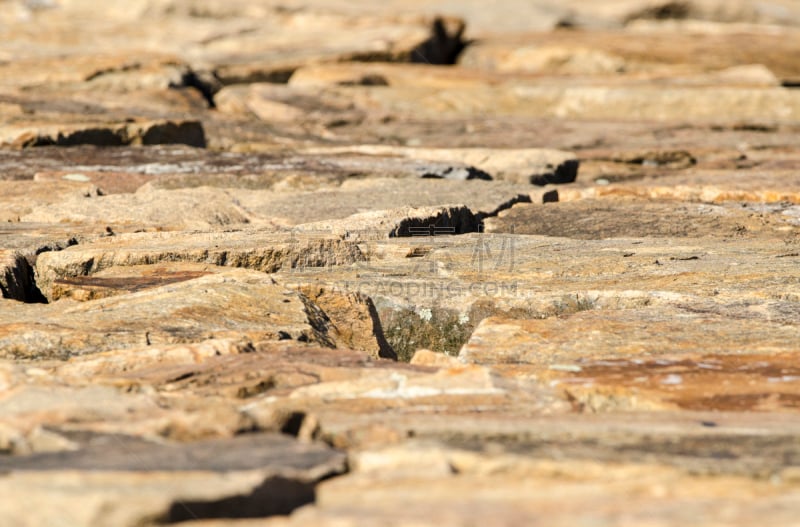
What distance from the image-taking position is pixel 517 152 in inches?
404

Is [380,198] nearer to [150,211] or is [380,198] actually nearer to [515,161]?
[150,211]

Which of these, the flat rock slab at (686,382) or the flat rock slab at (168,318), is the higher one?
the flat rock slab at (168,318)

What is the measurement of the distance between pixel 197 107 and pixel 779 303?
31.6 feet

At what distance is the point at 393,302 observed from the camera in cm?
565

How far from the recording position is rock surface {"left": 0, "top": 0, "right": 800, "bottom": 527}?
2.90 meters

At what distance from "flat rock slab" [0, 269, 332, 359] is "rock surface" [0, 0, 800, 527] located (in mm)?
20

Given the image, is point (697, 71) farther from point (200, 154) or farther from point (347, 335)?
point (347, 335)

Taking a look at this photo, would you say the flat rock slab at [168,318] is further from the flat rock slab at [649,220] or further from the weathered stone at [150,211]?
the flat rock slab at [649,220]

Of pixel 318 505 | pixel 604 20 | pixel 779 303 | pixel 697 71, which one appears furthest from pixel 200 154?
pixel 604 20

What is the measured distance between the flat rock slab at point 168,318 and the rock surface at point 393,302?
0.02 m

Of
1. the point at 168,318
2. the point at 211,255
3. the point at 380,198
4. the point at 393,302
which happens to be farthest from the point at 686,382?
the point at 380,198

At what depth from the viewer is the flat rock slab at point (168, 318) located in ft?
15.3

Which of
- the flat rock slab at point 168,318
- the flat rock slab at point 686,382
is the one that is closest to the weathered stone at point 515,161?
the flat rock slab at point 168,318

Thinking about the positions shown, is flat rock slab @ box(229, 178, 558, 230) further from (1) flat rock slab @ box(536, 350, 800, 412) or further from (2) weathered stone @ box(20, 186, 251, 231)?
(1) flat rock slab @ box(536, 350, 800, 412)
